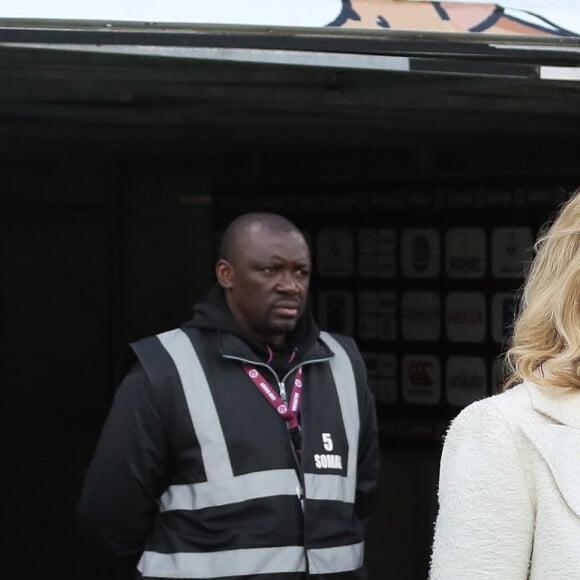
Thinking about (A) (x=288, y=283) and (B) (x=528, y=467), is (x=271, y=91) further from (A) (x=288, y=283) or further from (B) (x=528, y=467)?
(B) (x=528, y=467)

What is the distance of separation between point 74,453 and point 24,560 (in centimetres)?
58

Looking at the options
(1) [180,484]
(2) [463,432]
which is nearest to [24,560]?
(1) [180,484]

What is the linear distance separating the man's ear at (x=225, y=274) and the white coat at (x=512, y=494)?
2.02m

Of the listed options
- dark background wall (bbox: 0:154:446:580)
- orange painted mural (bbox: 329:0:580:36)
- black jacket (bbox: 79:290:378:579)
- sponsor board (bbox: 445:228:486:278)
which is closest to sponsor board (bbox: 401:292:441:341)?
sponsor board (bbox: 445:228:486:278)

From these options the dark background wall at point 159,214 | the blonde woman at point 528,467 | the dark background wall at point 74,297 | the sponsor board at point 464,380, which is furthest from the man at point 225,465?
the dark background wall at point 74,297

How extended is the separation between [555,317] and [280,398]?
177 centimetres

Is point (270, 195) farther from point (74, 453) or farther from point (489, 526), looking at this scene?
point (489, 526)

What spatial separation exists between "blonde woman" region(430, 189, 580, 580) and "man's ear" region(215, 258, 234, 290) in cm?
198

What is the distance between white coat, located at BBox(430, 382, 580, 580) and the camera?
1844 millimetres

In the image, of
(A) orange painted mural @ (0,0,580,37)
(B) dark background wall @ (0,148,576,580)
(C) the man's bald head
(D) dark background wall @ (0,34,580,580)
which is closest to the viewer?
(A) orange painted mural @ (0,0,580,37)

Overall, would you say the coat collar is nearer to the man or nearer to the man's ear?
the man

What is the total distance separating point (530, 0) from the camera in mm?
4176

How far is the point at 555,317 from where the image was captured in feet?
6.36

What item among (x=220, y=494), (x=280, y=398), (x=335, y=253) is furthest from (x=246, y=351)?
(x=335, y=253)
